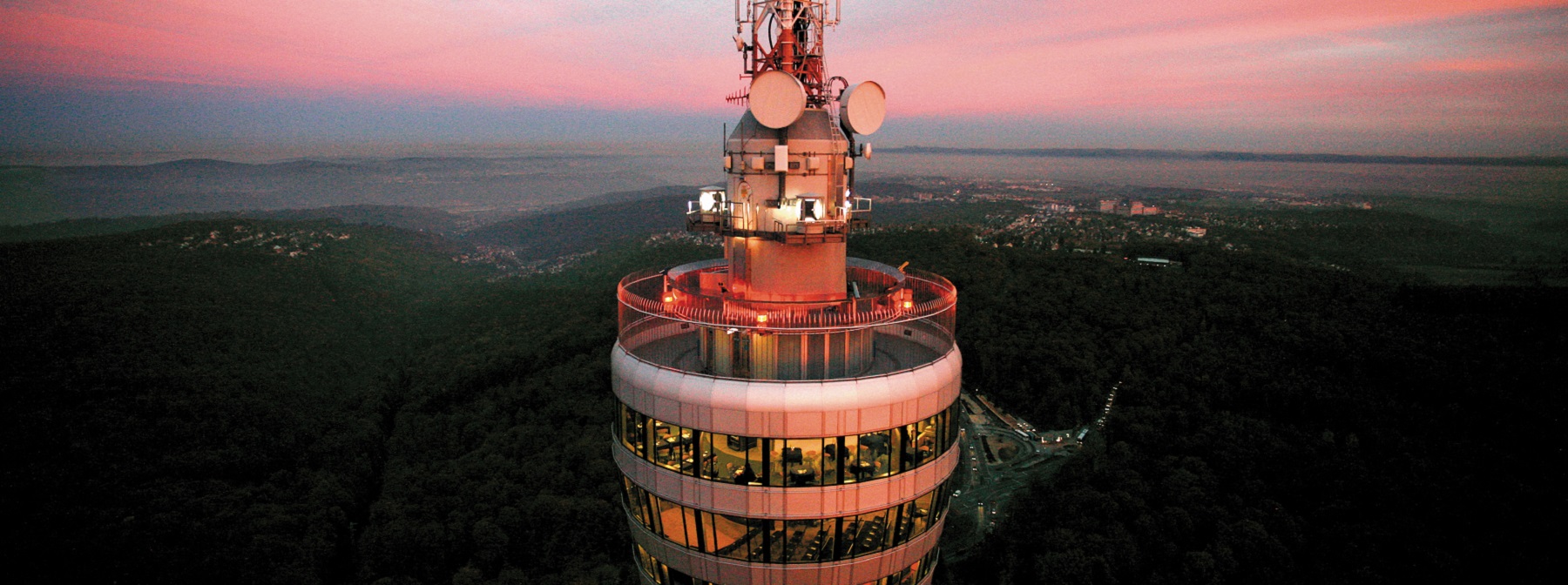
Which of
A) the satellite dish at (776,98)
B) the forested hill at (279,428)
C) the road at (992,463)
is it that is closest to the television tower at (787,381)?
the satellite dish at (776,98)

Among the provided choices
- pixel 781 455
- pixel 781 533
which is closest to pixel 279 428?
pixel 781 533

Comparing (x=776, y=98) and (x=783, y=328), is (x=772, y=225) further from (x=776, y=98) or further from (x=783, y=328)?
(x=783, y=328)

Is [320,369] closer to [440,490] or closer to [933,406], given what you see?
[440,490]

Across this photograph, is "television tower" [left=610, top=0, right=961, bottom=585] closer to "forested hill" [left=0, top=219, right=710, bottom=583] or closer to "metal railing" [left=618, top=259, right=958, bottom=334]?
"metal railing" [left=618, top=259, right=958, bottom=334]

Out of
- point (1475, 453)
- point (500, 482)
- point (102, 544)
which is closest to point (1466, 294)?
point (1475, 453)

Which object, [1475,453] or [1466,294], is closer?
[1475,453]
